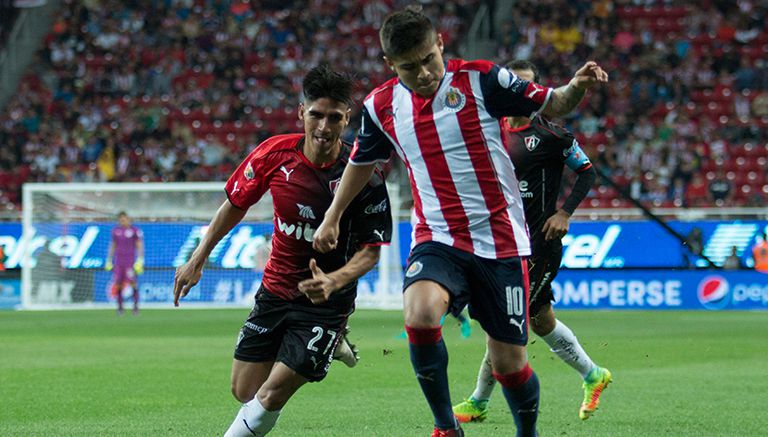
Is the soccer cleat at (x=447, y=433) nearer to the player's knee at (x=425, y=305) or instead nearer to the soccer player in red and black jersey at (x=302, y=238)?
the player's knee at (x=425, y=305)

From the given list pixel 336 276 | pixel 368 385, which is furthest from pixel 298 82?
pixel 336 276

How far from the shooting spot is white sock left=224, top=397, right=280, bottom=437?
568 centimetres

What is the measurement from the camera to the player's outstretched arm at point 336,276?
5281 millimetres

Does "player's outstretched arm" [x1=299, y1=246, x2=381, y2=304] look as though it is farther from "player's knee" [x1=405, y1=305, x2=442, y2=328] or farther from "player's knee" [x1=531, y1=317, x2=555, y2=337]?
"player's knee" [x1=531, y1=317, x2=555, y2=337]

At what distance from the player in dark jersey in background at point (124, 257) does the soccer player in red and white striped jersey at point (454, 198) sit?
55.3ft

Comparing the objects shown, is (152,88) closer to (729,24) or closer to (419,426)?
(729,24)

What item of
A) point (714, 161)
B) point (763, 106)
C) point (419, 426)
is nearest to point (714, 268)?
point (714, 161)

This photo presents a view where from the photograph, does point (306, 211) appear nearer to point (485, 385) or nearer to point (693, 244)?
point (485, 385)

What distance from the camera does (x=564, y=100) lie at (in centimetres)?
524

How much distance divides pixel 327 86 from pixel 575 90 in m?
1.33

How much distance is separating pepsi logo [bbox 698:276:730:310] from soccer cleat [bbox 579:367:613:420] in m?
14.9

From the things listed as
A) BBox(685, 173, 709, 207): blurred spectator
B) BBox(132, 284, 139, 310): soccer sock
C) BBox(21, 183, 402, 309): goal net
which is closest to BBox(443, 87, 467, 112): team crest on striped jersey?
BBox(132, 284, 139, 310): soccer sock

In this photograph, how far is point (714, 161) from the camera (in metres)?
25.7

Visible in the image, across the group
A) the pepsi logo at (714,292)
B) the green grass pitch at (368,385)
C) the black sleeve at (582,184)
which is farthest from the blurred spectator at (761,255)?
the black sleeve at (582,184)
